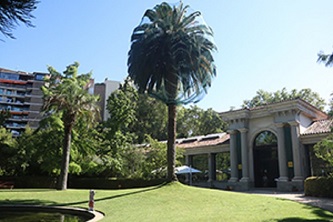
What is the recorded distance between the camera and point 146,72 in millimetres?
18875

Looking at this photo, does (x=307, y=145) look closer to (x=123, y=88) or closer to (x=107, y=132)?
(x=107, y=132)

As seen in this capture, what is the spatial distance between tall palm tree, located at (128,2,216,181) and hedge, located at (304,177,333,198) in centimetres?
839

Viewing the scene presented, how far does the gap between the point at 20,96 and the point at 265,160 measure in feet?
262

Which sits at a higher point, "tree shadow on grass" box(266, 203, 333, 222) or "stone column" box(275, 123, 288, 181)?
"stone column" box(275, 123, 288, 181)

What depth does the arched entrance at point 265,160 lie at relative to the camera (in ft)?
91.5

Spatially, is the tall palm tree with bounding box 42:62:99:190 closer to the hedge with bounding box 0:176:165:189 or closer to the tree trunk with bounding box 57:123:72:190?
the tree trunk with bounding box 57:123:72:190

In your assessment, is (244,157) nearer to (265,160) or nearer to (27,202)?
(265,160)

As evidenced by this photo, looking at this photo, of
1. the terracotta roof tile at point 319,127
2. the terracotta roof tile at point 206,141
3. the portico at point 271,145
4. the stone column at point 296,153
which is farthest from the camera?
the terracotta roof tile at point 206,141

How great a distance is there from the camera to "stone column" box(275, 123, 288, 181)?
25.5 m

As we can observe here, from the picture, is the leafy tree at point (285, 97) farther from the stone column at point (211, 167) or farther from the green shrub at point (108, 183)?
the green shrub at point (108, 183)

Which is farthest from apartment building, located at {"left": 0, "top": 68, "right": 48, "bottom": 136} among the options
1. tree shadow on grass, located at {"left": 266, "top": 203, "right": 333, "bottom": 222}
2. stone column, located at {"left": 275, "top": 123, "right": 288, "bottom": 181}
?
tree shadow on grass, located at {"left": 266, "top": 203, "right": 333, "bottom": 222}

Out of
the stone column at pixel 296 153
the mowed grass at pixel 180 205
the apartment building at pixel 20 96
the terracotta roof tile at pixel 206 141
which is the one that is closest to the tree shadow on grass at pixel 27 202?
the mowed grass at pixel 180 205

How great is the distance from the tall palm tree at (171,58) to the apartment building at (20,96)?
75462 millimetres

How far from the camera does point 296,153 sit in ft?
82.2
